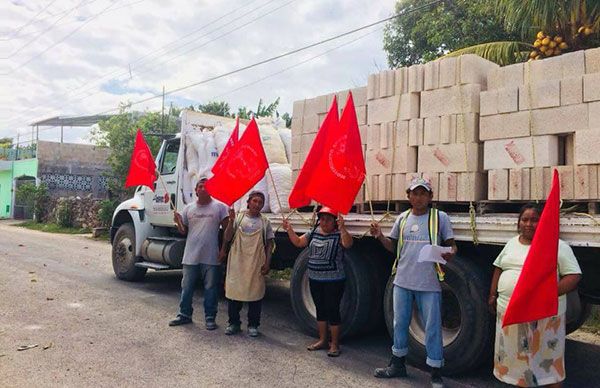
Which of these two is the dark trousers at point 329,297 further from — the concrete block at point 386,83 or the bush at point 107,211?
the bush at point 107,211

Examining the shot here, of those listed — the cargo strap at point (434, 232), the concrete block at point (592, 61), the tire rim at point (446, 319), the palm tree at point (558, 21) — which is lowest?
the tire rim at point (446, 319)

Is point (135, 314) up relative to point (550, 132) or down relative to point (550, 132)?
down

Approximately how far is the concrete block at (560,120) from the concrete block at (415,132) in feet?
3.34

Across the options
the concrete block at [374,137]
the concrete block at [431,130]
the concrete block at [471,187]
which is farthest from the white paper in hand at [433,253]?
the concrete block at [374,137]

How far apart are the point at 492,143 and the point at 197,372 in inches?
125

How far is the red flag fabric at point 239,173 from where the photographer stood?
5.43 metres

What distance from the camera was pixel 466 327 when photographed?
4258mm

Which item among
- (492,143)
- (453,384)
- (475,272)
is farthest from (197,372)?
(492,143)

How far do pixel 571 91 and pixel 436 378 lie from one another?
2476mm

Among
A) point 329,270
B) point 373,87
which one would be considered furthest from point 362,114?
point 329,270

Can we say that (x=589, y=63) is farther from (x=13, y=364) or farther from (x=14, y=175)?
(x=14, y=175)

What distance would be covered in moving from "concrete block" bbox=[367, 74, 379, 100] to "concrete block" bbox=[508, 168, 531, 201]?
1687 mm

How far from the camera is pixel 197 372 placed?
14.5 ft

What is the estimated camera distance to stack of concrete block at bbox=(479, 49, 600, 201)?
152 inches
